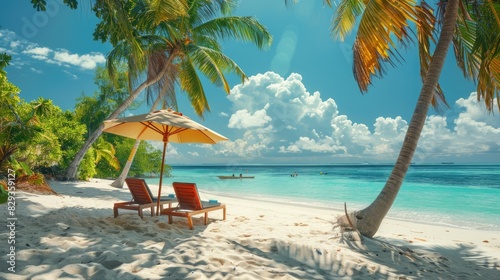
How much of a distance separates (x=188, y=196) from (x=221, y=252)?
6.63 feet

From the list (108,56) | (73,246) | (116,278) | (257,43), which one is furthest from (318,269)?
(108,56)

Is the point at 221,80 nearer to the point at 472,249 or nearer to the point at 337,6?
the point at 337,6

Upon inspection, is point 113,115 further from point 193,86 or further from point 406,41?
point 406,41

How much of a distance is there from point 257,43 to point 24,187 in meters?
9.03

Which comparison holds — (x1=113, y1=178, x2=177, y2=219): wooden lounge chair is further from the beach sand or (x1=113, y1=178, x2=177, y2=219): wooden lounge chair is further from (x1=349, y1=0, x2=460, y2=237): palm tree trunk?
(x1=349, y1=0, x2=460, y2=237): palm tree trunk

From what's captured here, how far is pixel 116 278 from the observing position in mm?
2926

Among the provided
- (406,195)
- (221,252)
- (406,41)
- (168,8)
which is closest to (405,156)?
(406,41)

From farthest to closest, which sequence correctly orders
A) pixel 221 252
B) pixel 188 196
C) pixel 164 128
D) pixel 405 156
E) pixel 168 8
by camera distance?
pixel 168 8 < pixel 164 128 < pixel 188 196 < pixel 405 156 < pixel 221 252

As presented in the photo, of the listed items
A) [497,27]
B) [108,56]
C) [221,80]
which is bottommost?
[497,27]

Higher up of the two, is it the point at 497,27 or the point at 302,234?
the point at 497,27

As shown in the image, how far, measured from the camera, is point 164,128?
6.52 m

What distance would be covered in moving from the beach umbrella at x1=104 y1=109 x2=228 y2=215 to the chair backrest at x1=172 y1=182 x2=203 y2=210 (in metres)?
0.45

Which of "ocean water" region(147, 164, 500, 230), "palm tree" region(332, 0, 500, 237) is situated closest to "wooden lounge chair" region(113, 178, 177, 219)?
"palm tree" region(332, 0, 500, 237)

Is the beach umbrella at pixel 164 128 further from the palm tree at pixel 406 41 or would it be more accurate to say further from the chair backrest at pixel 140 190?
the palm tree at pixel 406 41
